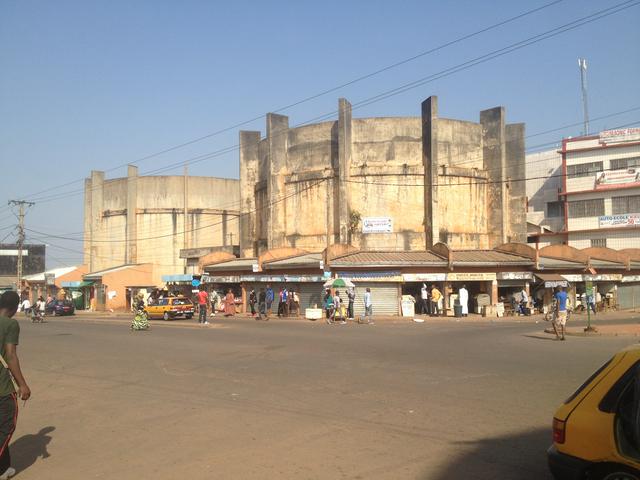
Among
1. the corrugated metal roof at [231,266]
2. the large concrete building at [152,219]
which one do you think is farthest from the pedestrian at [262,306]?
the large concrete building at [152,219]

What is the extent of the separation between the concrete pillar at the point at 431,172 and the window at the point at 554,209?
21.7 metres

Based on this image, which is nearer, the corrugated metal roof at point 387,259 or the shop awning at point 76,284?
the corrugated metal roof at point 387,259

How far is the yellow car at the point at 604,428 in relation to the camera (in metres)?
4.26

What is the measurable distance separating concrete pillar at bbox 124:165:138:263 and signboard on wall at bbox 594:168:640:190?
43.4m

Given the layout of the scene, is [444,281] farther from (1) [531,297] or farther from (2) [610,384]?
(2) [610,384]

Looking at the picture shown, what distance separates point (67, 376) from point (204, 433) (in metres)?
6.45

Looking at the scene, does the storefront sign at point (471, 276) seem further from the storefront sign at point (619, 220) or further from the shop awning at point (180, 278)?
the shop awning at point (180, 278)

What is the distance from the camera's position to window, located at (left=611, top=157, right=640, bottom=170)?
4797 centimetres

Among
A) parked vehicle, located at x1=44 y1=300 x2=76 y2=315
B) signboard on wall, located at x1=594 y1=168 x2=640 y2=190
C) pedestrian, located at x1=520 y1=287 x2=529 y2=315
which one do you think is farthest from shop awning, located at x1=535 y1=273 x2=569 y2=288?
parked vehicle, located at x1=44 y1=300 x2=76 y2=315

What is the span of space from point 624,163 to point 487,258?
2202cm

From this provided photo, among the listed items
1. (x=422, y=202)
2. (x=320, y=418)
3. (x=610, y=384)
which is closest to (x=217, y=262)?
(x=422, y=202)

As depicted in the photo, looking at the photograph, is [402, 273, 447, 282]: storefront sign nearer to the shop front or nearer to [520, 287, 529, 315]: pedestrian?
the shop front

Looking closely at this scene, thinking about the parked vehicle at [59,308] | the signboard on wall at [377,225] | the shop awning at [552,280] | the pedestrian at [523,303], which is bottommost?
the parked vehicle at [59,308]

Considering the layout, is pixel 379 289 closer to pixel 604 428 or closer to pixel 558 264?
pixel 558 264
